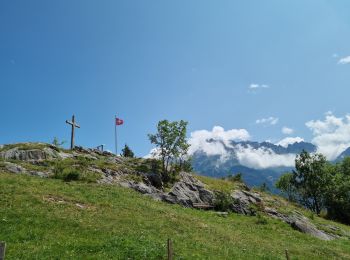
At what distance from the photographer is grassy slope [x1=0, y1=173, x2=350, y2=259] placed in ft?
75.4

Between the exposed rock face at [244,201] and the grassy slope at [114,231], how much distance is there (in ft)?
27.4

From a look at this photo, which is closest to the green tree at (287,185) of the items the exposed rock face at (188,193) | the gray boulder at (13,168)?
the exposed rock face at (188,193)

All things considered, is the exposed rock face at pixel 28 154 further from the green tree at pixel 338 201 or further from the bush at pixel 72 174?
the green tree at pixel 338 201

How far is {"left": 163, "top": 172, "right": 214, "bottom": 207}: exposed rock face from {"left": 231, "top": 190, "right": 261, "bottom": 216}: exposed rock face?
3573mm

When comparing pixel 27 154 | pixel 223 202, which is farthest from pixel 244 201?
pixel 27 154

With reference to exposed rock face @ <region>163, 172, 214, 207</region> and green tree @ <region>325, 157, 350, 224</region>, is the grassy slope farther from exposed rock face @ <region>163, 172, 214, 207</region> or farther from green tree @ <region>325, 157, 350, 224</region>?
green tree @ <region>325, 157, 350, 224</region>

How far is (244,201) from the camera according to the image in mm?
56562

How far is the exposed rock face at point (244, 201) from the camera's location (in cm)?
5359

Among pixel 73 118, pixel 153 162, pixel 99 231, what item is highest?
pixel 73 118

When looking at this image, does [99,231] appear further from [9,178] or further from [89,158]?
[89,158]

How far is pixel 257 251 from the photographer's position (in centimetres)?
3022

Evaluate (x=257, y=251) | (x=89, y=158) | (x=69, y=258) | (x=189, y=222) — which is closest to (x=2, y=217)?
(x=69, y=258)

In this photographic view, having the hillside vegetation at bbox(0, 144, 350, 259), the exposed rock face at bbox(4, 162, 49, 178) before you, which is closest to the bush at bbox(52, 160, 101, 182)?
the hillside vegetation at bbox(0, 144, 350, 259)

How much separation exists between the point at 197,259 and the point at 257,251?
29.3 feet
